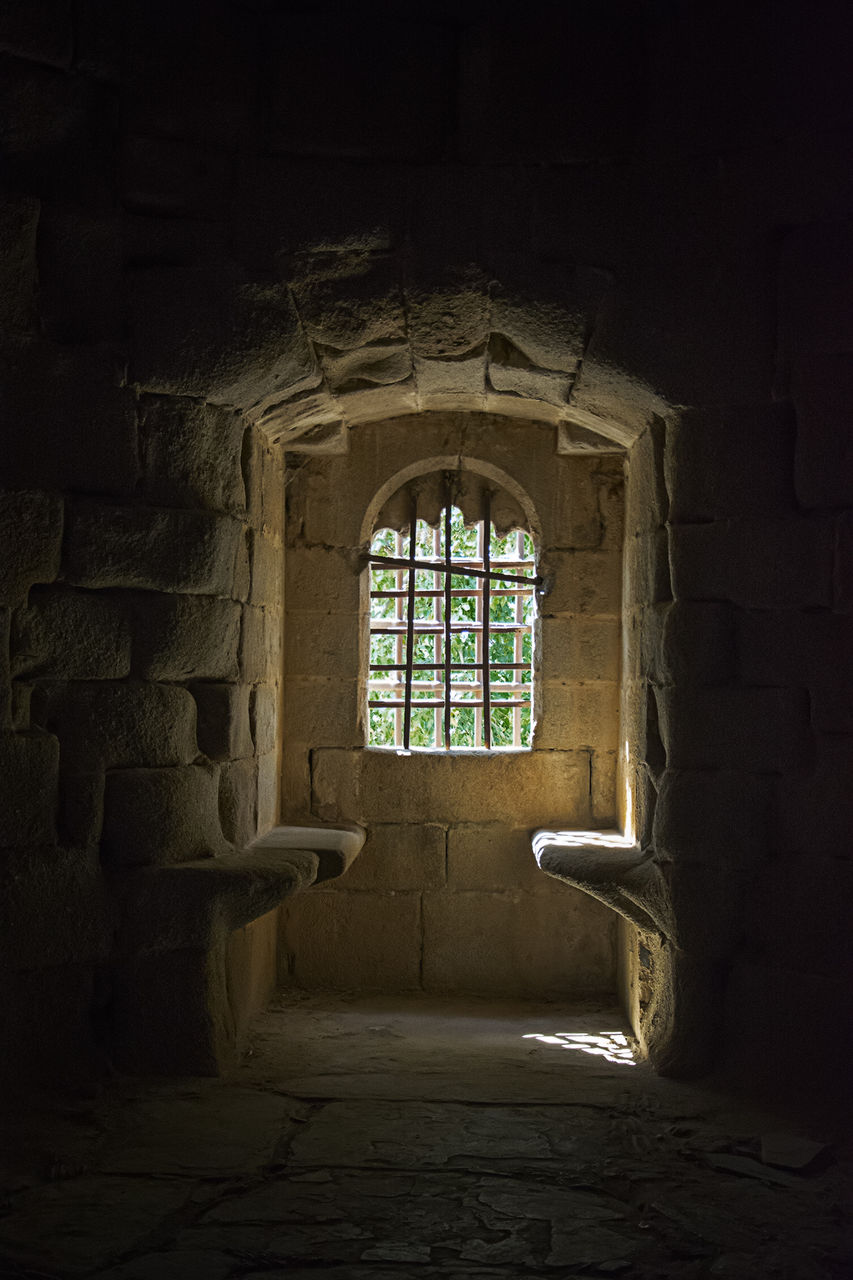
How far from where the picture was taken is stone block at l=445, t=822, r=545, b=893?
531 cm

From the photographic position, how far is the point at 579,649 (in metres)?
5.28

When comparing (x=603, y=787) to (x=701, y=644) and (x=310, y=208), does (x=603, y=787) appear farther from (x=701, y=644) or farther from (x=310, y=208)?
(x=310, y=208)

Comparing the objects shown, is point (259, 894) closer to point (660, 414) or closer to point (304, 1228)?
point (304, 1228)

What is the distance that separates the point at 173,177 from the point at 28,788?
195 centimetres

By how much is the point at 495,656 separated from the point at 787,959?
252 cm

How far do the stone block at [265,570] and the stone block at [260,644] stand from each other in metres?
0.06

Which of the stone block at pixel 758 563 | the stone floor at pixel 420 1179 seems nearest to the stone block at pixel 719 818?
the stone block at pixel 758 563

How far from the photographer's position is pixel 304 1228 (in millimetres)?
2744

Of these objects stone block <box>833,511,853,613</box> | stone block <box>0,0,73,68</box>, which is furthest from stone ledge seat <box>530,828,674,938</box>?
stone block <box>0,0,73,68</box>

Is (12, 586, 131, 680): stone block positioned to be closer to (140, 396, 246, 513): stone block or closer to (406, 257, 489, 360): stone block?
(140, 396, 246, 513): stone block

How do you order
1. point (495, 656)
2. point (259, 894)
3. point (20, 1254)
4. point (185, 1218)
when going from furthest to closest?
point (495, 656)
point (259, 894)
point (185, 1218)
point (20, 1254)

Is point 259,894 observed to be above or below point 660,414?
below

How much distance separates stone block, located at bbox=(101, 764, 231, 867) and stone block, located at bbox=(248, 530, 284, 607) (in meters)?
0.87

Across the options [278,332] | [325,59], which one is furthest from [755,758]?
[325,59]
